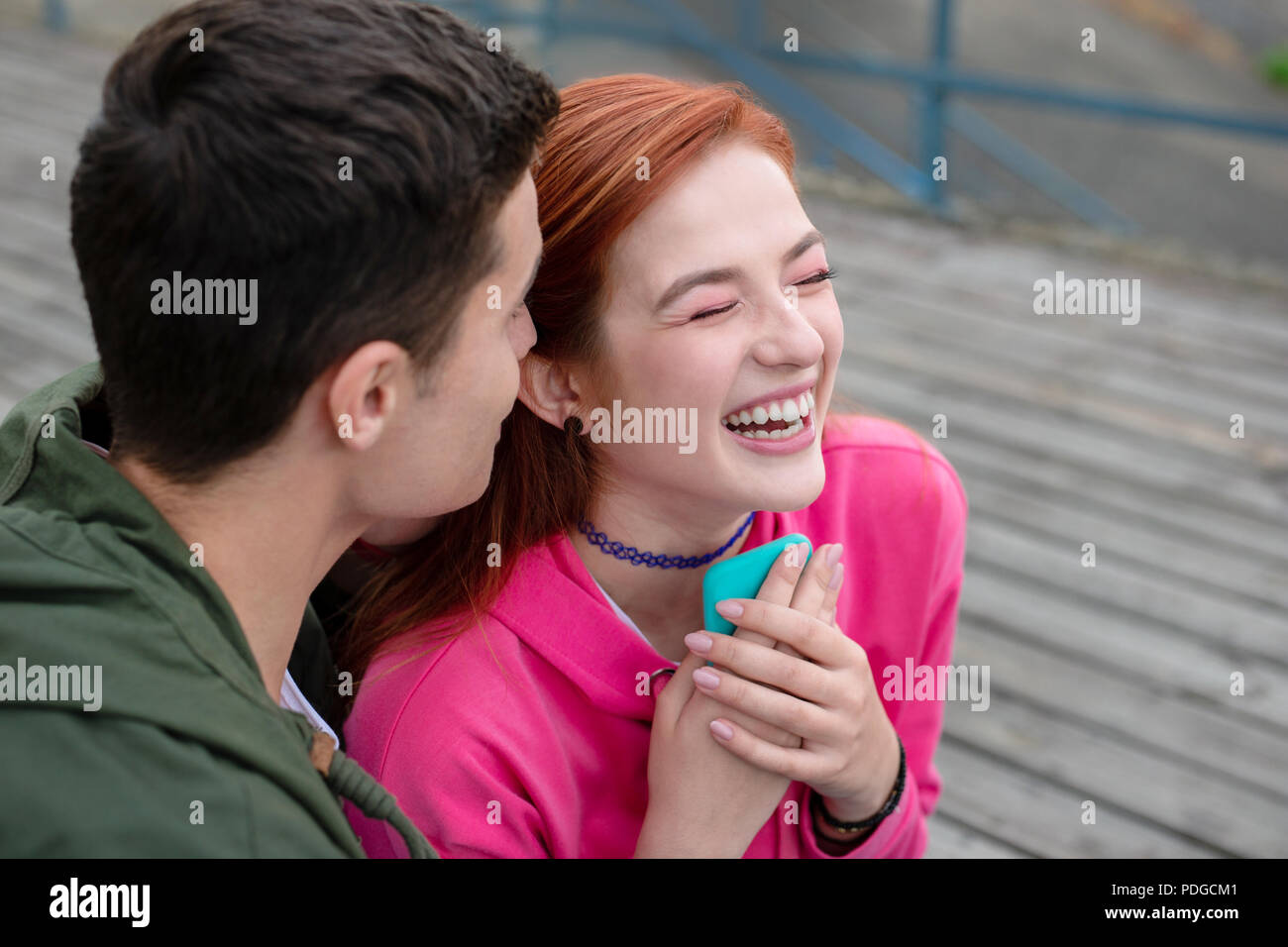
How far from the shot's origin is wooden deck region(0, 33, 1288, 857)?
7.77ft

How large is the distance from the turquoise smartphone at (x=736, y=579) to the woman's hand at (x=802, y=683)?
3 centimetres

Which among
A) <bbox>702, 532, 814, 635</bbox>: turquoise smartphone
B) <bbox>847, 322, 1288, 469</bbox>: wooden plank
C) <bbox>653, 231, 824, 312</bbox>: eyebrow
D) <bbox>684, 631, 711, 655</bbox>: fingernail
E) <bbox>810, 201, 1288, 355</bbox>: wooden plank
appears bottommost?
<bbox>684, 631, 711, 655</bbox>: fingernail

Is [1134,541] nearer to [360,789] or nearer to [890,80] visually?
[360,789]

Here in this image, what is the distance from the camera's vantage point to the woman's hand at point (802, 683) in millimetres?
1468

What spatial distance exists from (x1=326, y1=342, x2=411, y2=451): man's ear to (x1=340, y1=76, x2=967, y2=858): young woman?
0.42m

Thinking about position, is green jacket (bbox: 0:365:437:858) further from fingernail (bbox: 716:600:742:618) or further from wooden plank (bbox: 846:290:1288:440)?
wooden plank (bbox: 846:290:1288:440)

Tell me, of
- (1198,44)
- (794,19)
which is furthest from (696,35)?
(1198,44)

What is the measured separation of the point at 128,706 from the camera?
39.4 inches

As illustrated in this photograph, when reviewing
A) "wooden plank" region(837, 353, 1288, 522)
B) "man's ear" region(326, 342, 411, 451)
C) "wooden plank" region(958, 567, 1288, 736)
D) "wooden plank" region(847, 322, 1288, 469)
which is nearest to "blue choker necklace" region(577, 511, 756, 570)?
"man's ear" region(326, 342, 411, 451)

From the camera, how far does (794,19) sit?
13609mm

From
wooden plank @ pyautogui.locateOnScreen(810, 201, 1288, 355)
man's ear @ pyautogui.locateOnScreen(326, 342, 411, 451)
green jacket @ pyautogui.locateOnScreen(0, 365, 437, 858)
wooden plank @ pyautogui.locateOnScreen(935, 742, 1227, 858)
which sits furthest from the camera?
wooden plank @ pyautogui.locateOnScreen(810, 201, 1288, 355)

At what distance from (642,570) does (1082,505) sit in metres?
1.88

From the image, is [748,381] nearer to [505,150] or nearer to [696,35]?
[505,150]

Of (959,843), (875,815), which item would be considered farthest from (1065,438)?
(875,815)
